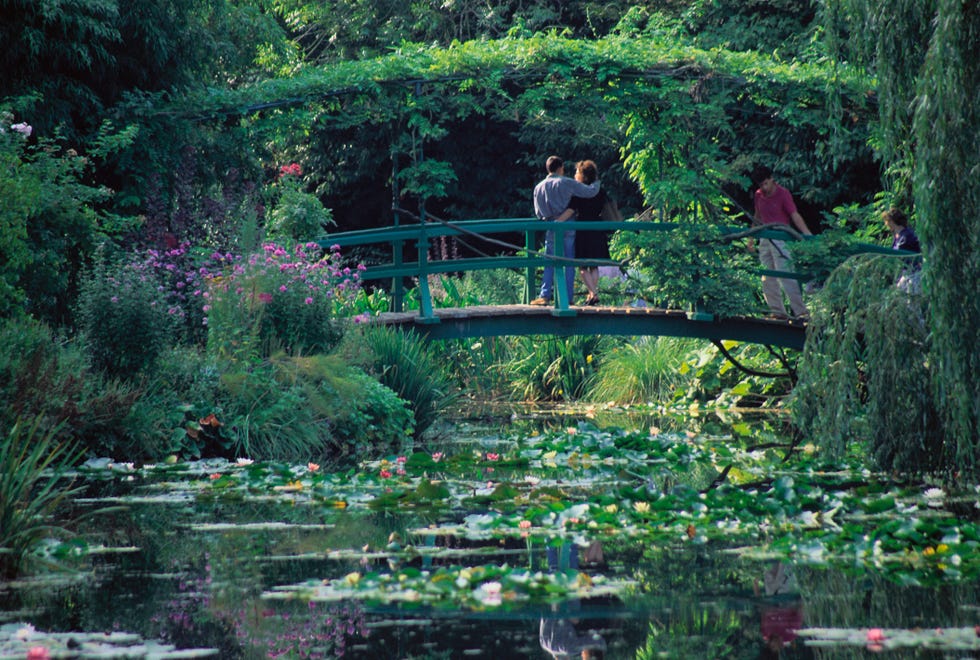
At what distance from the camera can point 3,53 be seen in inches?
481

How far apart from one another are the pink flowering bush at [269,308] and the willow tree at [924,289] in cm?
440

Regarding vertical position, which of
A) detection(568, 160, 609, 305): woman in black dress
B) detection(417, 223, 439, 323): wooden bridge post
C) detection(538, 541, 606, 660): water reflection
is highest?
detection(568, 160, 609, 305): woman in black dress

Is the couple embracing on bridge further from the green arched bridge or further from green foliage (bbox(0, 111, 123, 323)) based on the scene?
green foliage (bbox(0, 111, 123, 323))

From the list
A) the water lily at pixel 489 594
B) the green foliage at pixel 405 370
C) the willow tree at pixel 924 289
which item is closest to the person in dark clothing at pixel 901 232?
the willow tree at pixel 924 289

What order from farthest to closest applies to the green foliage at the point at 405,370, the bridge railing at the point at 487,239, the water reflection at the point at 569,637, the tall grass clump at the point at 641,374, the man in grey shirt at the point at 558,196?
the tall grass clump at the point at 641,374
the man in grey shirt at the point at 558,196
the bridge railing at the point at 487,239
the green foliage at the point at 405,370
the water reflection at the point at 569,637

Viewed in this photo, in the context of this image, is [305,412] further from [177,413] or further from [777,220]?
[777,220]

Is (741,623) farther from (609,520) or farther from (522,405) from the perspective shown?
(522,405)

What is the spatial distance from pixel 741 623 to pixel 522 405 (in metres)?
11.5

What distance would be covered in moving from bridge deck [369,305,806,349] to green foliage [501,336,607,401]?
11.0 feet

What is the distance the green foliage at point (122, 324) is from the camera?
9570 mm

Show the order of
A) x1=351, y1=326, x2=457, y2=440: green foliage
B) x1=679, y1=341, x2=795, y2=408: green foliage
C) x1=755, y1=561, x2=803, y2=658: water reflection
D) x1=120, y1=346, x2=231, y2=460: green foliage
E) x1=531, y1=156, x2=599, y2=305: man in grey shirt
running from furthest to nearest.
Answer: x1=679, y1=341, x2=795, y2=408: green foliage < x1=531, y1=156, x2=599, y2=305: man in grey shirt < x1=351, y1=326, x2=457, y2=440: green foliage < x1=120, y1=346, x2=231, y2=460: green foliage < x1=755, y1=561, x2=803, y2=658: water reflection

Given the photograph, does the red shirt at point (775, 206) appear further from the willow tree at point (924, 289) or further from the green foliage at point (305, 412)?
the willow tree at point (924, 289)

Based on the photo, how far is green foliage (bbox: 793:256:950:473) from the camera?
7414 millimetres

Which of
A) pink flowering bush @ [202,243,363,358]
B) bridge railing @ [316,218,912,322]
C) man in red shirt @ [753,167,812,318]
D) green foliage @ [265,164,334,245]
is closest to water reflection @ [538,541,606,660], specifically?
pink flowering bush @ [202,243,363,358]
